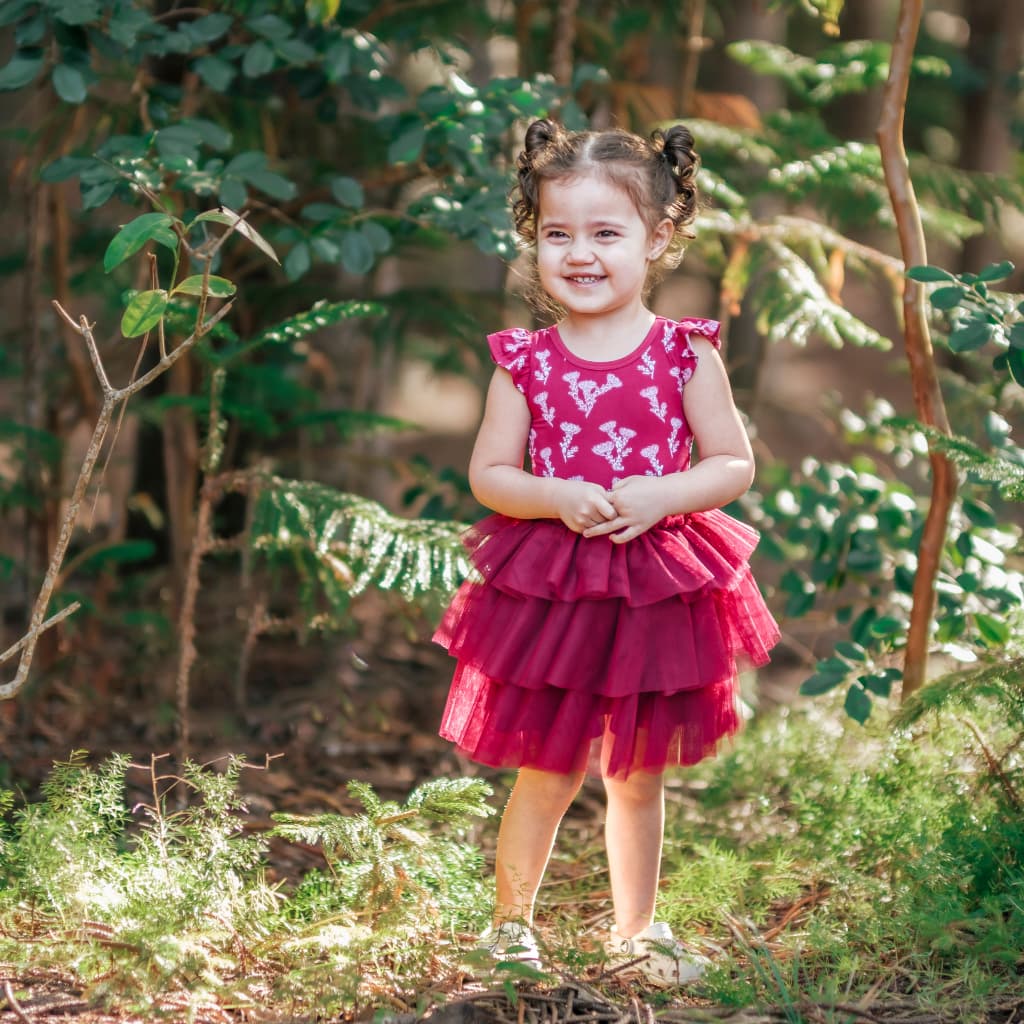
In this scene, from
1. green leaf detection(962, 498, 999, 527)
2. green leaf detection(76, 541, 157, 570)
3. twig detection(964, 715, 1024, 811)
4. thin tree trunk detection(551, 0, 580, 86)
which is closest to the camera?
twig detection(964, 715, 1024, 811)

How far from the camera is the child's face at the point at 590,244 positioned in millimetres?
2229

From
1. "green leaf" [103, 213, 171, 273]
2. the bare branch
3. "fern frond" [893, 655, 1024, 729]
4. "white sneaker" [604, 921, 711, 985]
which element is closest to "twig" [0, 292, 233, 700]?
the bare branch

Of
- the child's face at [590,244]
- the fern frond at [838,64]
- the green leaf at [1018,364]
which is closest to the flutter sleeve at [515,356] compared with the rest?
the child's face at [590,244]

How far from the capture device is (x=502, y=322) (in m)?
4.05

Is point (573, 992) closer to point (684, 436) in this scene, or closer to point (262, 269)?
point (684, 436)

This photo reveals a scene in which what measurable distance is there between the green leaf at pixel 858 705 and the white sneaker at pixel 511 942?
1070 mm

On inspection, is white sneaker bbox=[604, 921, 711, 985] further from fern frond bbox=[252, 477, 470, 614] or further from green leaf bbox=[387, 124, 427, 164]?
green leaf bbox=[387, 124, 427, 164]

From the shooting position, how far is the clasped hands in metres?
2.15

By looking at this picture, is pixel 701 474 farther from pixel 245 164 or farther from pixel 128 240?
pixel 245 164

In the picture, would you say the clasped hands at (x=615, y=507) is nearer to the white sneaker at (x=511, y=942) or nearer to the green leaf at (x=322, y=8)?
the white sneaker at (x=511, y=942)

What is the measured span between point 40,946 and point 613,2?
12.1 ft

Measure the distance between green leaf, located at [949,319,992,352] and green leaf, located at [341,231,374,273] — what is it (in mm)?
1329

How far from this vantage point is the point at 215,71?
115 inches

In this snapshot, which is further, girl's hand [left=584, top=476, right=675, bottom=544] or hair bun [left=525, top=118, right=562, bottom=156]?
hair bun [left=525, top=118, right=562, bottom=156]
